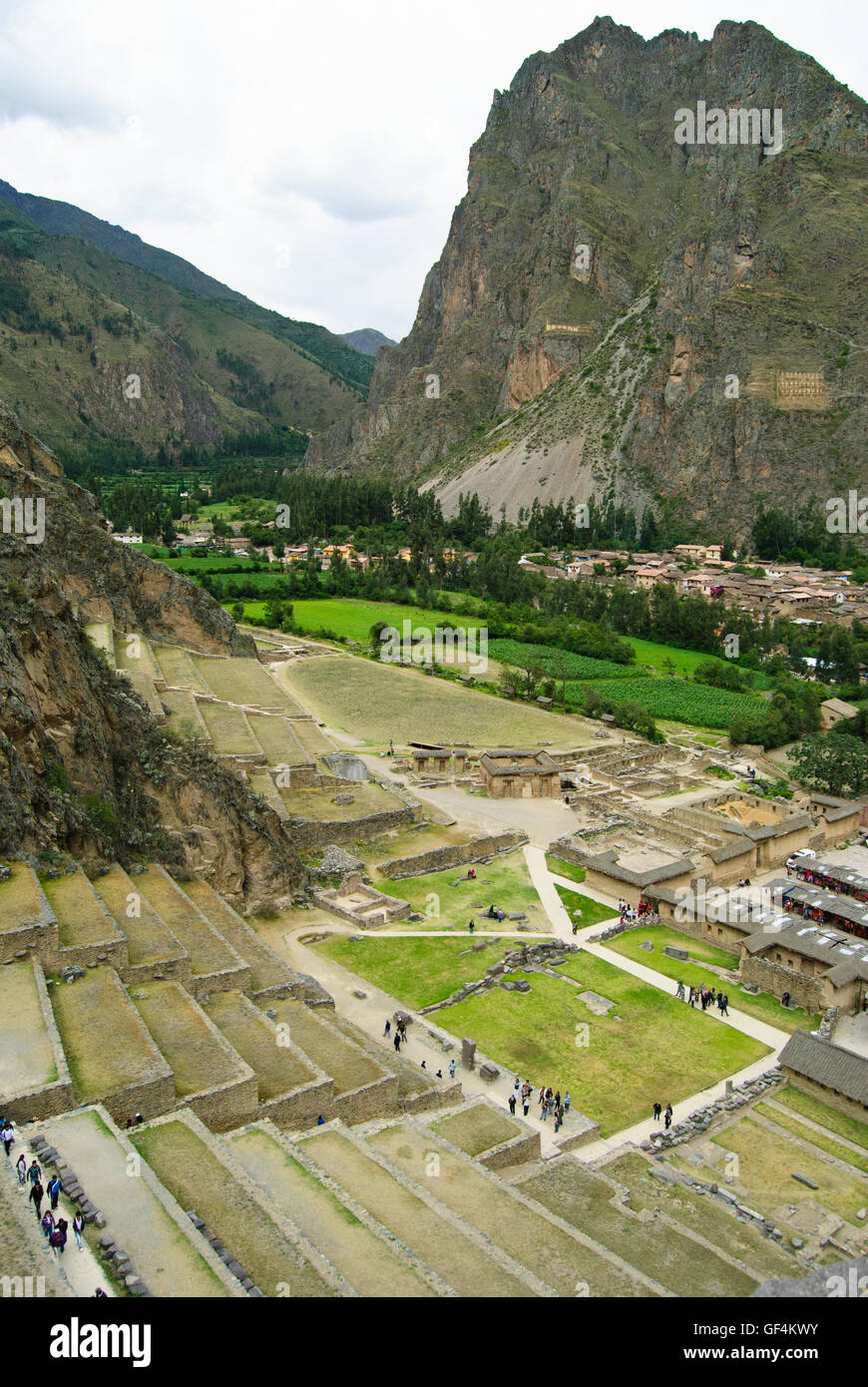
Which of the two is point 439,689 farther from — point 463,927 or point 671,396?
point 671,396

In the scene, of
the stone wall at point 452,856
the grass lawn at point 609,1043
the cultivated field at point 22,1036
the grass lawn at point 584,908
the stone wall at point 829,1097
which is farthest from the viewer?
the stone wall at point 452,856

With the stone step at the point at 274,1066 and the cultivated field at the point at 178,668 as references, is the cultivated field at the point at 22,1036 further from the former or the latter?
the cultivated field at the point at 178,668

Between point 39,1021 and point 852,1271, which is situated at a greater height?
point 39,1021

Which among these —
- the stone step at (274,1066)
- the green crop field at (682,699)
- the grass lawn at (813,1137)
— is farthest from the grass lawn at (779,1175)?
the green crop field at (682,699)

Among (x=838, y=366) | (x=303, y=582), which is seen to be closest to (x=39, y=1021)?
(x=303, y=582)

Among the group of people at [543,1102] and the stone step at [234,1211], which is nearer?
the stone step at [234,1211]

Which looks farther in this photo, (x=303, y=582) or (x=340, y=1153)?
(x=303, y=582)

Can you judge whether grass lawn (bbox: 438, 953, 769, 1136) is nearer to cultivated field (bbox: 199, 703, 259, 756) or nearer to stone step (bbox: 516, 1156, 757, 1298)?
stone step (bbox: 516, 1156, 757, 1298)

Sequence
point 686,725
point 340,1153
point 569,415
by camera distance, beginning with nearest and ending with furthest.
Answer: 1. point 340,1153
2. point 686,725
3. point 569,415
